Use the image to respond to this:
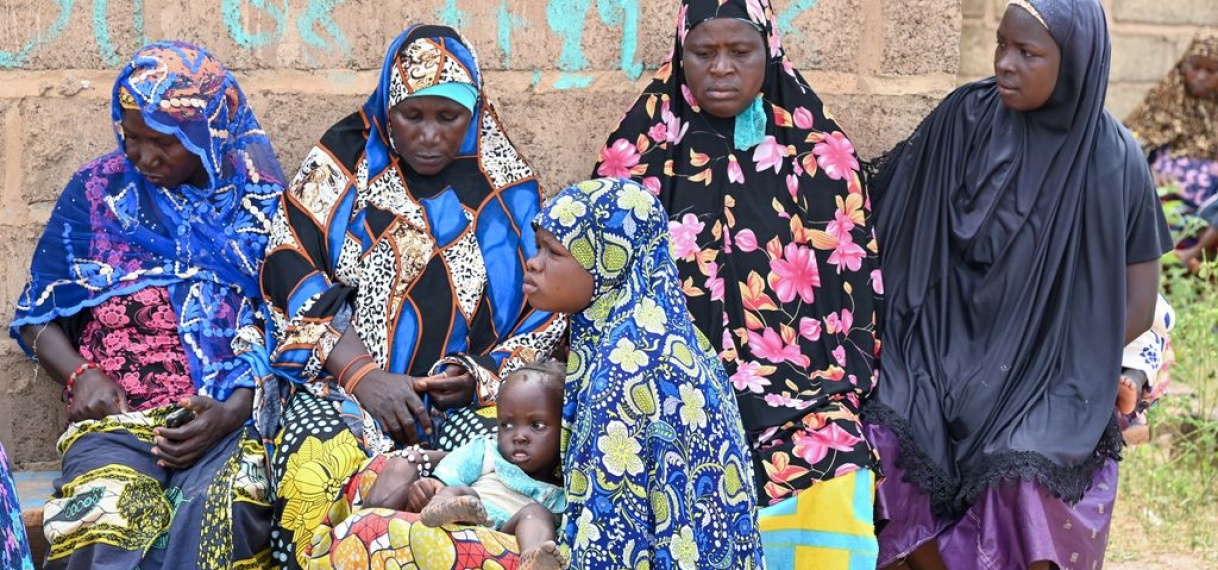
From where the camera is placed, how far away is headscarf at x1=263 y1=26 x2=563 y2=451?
14.3 feet

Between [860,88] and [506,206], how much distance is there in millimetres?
1485

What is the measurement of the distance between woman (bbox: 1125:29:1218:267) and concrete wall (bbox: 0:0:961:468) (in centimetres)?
357

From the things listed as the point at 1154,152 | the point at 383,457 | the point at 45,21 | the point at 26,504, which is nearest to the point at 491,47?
the point at 45,21

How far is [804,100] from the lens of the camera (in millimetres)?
4699

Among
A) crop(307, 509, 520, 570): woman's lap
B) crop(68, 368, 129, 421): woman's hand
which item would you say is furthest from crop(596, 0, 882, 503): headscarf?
crop(68, 368, 129, 421): woman's hand

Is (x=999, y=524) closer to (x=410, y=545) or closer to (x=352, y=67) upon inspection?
(x=410, y=545)

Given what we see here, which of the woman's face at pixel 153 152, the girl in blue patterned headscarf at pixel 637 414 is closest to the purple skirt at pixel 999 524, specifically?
the girl in blue patterned headscarf at pixel 637 414

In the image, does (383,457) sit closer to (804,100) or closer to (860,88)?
(804,100)

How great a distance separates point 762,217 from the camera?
4.57 metres

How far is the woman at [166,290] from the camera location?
4133 mm

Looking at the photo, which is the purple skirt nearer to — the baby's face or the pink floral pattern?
the baby's face

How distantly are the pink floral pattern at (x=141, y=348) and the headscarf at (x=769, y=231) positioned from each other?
4.45 feet

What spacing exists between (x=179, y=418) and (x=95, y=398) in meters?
0.26

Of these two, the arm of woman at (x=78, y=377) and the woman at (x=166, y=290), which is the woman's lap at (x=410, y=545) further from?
the arm of woman at (x=78, y=377)
